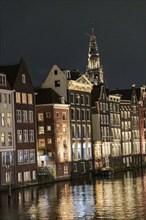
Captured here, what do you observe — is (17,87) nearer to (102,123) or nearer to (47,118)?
(47,118)

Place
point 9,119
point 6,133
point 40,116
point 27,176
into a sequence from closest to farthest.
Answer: point 6,133, point 9,119, point 27,176, point 40,116

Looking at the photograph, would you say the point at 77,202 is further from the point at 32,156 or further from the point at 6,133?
the point at 32,156

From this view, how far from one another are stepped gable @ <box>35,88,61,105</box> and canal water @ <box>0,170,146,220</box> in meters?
23.2

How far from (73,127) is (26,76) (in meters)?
25.8

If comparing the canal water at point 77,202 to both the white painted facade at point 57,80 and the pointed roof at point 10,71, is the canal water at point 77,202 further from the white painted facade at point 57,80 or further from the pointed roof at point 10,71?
the white painted facade at point 57,80

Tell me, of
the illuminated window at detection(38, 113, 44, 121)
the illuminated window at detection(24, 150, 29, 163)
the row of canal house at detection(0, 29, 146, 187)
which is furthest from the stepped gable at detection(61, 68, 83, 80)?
the illuminated window at detection(24, 150, 29, 163)

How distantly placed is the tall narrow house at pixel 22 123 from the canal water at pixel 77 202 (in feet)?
12.7

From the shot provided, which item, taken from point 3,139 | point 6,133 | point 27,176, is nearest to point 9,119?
point 6,133

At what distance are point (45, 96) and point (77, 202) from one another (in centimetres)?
5069

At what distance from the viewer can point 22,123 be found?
114m

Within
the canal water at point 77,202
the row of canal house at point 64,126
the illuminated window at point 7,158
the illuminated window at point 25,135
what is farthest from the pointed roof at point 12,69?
the canal water at point 77,202

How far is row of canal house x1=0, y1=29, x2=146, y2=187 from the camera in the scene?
110 meters

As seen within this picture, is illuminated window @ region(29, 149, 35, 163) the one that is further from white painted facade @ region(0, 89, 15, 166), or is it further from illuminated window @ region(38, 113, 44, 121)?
illuminated window @ region(38, 113, 44, 121)

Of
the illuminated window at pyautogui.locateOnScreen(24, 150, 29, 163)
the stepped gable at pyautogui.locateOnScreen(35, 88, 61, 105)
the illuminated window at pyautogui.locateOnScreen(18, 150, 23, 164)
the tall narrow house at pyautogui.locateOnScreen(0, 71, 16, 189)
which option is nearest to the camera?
the tall narrow house at pyautogui.locateOnScreen(0, 71, 16, 189)
